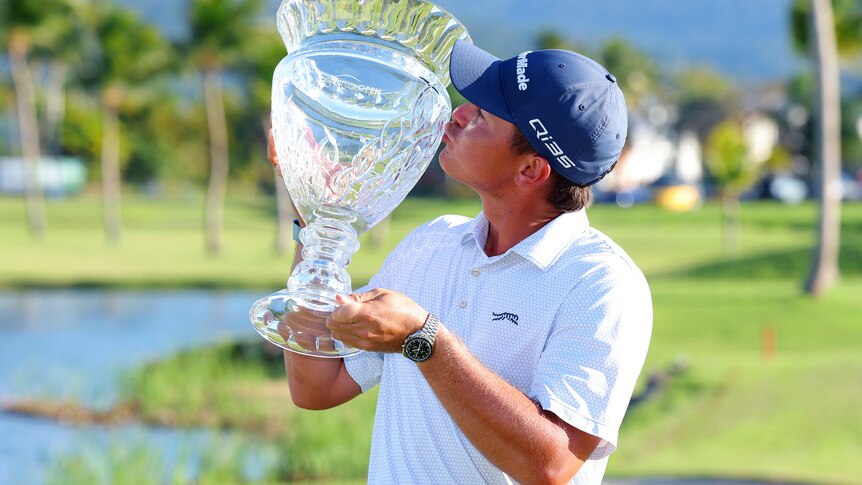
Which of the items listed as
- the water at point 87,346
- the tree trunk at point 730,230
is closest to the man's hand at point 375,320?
the water at point 87,346

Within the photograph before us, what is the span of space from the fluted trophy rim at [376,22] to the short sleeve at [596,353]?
454mm

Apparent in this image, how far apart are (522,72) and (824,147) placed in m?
20.1

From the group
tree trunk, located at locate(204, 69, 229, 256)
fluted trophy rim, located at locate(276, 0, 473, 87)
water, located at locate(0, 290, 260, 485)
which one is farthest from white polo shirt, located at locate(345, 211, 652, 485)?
tree trunk, located at locate(204, 69, 229, 256)

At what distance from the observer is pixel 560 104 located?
2207 millimetres

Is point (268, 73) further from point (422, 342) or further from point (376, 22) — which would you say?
point (422, 342)

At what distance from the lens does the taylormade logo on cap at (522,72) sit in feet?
7.29

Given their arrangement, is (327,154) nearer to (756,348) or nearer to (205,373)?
(205,373)

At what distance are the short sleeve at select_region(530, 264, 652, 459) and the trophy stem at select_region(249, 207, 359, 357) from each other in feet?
1.06

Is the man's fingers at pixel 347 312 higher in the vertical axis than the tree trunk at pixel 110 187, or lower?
higher

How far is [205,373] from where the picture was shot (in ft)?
50.2

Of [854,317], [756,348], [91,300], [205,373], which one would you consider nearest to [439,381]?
[205,373]

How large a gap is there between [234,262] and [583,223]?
34934mm

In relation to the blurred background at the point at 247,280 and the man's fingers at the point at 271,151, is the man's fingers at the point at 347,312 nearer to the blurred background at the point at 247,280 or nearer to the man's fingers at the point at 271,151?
the man's fingers at the point at 271,151

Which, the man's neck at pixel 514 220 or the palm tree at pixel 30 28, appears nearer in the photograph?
the man's neck at pixel 514 220
